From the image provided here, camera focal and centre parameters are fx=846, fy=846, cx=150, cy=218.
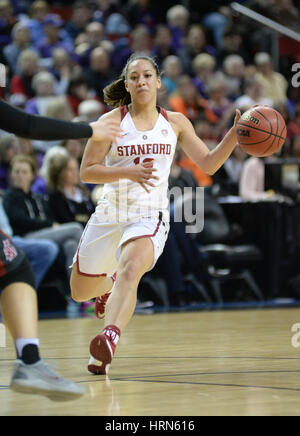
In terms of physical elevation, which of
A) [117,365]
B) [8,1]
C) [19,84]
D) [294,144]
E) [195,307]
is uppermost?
[8,1]

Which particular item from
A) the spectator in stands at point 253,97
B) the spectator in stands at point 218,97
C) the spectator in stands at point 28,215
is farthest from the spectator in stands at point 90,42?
the spectator in stands at point 28,215

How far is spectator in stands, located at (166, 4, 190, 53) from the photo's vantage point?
49.1 ft

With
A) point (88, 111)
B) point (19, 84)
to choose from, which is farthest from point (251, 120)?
point (19, 84)

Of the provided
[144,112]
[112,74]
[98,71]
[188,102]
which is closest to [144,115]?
[144,112]

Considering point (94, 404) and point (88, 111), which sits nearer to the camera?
point (94, 404)

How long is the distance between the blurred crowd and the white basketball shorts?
12.6ft

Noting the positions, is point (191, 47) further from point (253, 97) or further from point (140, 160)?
point (140, 160)

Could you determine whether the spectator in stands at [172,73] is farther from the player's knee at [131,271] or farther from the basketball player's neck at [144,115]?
the player's knee at [131,271]

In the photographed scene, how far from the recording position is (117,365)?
203 inches

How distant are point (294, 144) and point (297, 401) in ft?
26.7

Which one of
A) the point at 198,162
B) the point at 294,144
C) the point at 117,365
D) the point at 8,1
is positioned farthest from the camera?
the point at 8,1

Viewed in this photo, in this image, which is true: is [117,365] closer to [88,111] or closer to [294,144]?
[88,111]

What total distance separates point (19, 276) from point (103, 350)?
3.58ft

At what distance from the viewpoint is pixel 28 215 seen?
9336 mm
